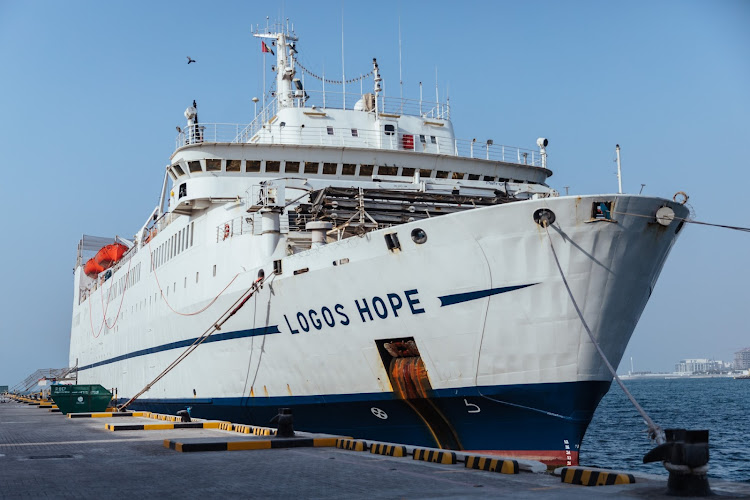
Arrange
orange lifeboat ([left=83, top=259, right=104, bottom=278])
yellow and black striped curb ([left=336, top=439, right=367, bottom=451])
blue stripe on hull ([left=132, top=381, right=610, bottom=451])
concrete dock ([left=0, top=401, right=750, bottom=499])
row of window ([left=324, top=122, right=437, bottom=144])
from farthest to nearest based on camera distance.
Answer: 1. orange lifeboat ([left=83, top=259, right=104, bottom=278])
2. row of window ([left=324, top=122, right=437, bottom=144])
3. blue stripe on hull ([left=132, top=381, right=610, bottom=451])
4. yellow and black striped curb ([left=336, top=439, right=367, bottom=451])
5. concrete dock ([left=0, top=401, right=750, bottom=499])

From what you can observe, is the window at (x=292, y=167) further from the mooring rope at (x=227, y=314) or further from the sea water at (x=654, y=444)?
the sea water at (x=654, y=444)

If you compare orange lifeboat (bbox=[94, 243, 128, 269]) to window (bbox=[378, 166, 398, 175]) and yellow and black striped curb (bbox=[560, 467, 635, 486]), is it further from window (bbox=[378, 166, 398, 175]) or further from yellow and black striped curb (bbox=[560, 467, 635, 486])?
yellow and black striped curb (bbox=[560, 467, 635, 486])

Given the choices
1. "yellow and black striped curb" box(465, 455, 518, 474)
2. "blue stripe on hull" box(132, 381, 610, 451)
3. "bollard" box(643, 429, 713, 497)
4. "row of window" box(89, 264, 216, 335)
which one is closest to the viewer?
"bollard" box(643, 429, 713, 497)

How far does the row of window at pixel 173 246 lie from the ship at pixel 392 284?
14 centimetres

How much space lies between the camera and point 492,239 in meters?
12.4

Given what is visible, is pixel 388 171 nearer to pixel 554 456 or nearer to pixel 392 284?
pixel 392 284

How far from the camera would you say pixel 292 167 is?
64.7 feet

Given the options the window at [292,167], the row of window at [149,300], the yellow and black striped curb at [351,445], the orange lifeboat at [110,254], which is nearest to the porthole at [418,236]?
the yellow and black striped curb at [351,445]

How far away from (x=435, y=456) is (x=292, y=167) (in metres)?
11.7

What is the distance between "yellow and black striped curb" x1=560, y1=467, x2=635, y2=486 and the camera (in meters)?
7.37

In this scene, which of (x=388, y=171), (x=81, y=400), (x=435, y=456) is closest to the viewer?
(x=435, y=456)

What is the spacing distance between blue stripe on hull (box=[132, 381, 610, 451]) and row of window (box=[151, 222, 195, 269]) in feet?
25.2

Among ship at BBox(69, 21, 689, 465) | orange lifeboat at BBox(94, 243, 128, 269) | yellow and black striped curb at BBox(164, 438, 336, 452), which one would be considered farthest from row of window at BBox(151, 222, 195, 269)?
orange lifeboat at BBox(94, 243, 128, 269)

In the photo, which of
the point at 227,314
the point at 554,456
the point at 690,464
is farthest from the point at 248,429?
the point at 690,464
